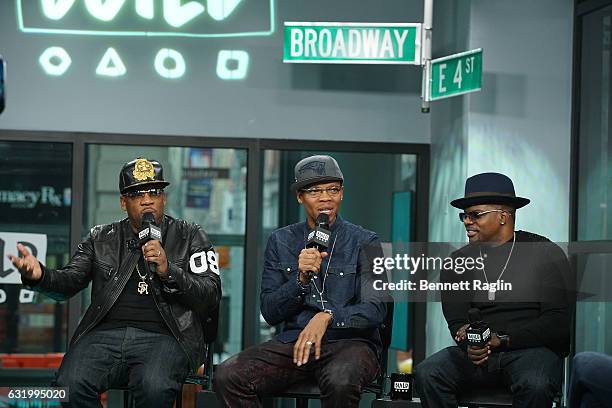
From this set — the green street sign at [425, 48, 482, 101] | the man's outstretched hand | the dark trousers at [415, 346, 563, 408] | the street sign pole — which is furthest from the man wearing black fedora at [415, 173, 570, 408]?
the man's outstretched hand

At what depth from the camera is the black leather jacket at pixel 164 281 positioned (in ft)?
18.2

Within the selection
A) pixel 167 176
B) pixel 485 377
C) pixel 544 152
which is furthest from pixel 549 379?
pixel 167 176

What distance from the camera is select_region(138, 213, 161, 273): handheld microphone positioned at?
5297 millimetres

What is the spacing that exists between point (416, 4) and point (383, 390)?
302 centimetres

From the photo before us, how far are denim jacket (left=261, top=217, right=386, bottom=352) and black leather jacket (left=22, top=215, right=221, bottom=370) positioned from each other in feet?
1.11

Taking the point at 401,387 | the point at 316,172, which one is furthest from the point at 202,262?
the point at 401,387

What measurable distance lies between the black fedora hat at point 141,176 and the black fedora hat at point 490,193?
58.0 inches

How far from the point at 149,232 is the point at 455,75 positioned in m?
1.95

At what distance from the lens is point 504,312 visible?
532 cm

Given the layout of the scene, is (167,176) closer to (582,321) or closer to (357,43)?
(357,43)

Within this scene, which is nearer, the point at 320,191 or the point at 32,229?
the point at 320,191

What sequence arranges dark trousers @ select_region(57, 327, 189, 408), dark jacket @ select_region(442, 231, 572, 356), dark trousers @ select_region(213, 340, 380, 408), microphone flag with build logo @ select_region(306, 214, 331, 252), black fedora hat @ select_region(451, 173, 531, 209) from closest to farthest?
microphone flag with build logo @ select_region(306, 214, 331, 252)
dark trousers @ select_region(213, 340, 380, 408)
dark jacket @ select_region(442, 231, 572, 356)
dark trousers @ select_region(57, 327, 189, 408)
black fedora hat @ select_region(451, 173, 531, 209)

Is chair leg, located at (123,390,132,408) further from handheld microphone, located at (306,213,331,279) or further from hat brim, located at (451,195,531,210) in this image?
hat brim, located at (451,195,531,210)

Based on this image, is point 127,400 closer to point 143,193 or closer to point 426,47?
point 143,193
